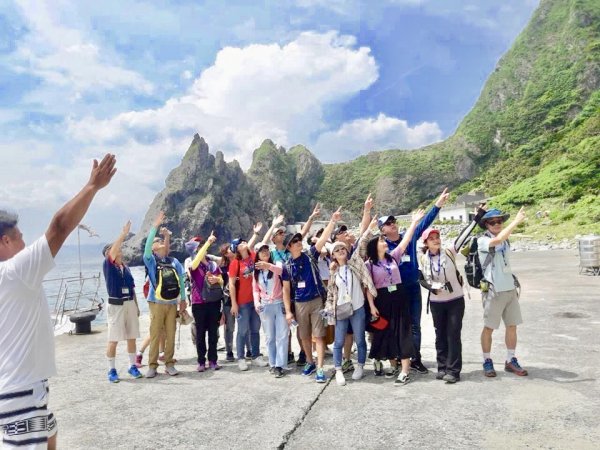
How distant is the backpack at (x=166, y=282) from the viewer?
253 inches

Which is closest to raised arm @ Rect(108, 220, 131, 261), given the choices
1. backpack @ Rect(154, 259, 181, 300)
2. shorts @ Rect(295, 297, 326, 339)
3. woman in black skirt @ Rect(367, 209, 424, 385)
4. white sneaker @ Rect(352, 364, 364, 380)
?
backpack @ Rect(154, 259, 181, 300)

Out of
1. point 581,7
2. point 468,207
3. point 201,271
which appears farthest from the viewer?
point 581,7

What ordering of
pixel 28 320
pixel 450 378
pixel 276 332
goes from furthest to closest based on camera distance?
pixel 276 332 < pixel 450 378 < pixel 28 320

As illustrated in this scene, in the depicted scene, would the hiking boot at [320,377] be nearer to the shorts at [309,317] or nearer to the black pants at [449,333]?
the shorts at [309,317]

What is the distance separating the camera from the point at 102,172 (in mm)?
2326

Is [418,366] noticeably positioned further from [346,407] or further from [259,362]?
[259,362]

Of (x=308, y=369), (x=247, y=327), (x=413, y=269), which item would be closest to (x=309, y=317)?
(x=308, y=369)

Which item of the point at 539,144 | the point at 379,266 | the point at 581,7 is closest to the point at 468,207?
the point at 539,144

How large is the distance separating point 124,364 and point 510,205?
56350 mm

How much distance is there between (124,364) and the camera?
7387mm

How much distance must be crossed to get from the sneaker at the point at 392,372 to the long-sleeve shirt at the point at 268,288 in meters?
1.86

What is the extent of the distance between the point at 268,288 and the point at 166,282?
155cm

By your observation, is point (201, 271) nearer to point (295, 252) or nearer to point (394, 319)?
point (295, 252)

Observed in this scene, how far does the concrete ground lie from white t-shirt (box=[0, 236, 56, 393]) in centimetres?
209
